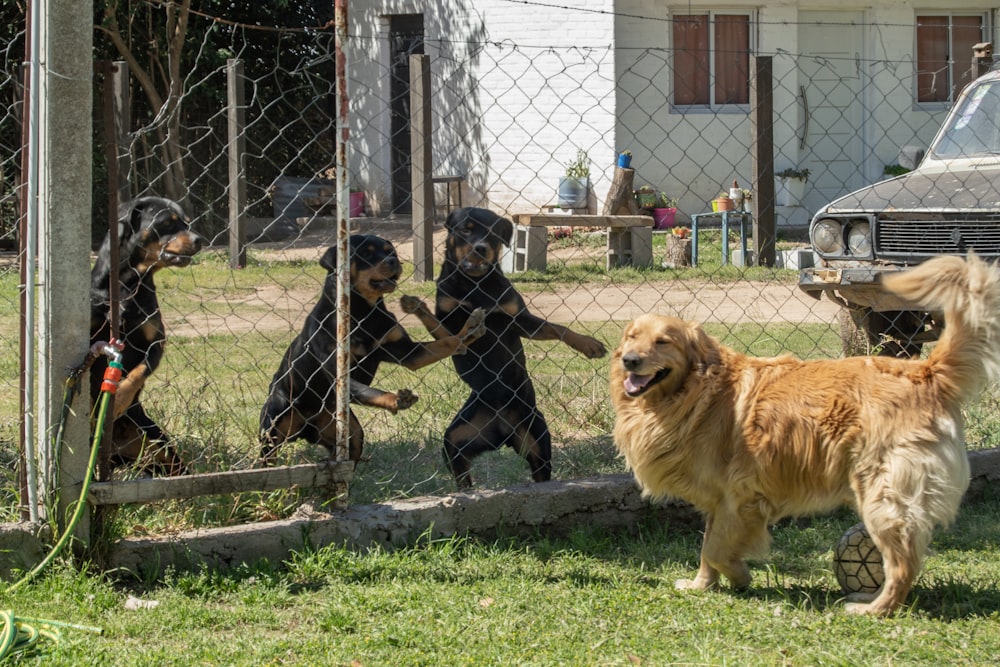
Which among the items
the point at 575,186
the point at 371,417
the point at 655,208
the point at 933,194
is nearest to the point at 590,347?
the point at 371,417

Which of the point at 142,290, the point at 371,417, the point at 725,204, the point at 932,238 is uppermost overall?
the point at 725,204

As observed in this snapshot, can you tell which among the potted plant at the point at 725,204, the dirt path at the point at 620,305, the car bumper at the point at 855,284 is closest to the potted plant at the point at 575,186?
the potted plant at the point at 725,204

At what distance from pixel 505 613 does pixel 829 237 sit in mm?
4296

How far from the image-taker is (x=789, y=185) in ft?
57.9

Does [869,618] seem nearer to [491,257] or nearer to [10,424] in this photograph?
[491,257]

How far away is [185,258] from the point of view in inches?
185

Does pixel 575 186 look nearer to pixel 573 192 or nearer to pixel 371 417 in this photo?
pixel 573 192

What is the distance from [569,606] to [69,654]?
1.65 m

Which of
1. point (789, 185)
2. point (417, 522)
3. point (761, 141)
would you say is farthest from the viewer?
point (789, 185)

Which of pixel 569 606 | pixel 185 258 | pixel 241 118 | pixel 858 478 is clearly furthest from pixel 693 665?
pixel 241 118

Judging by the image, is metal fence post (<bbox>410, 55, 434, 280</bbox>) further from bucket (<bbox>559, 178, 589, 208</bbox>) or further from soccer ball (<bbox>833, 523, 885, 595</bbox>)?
bucket (<bbox>559, 178, 589, 208</bbox>)

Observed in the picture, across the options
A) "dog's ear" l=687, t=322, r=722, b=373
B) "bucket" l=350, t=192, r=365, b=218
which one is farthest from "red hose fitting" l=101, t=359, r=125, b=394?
"bucket" l=350, t=192, r=365, b=218

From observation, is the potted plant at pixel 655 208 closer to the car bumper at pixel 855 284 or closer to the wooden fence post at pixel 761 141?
the wooden fence post at pixel 761 141

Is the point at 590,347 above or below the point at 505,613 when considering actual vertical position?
above
